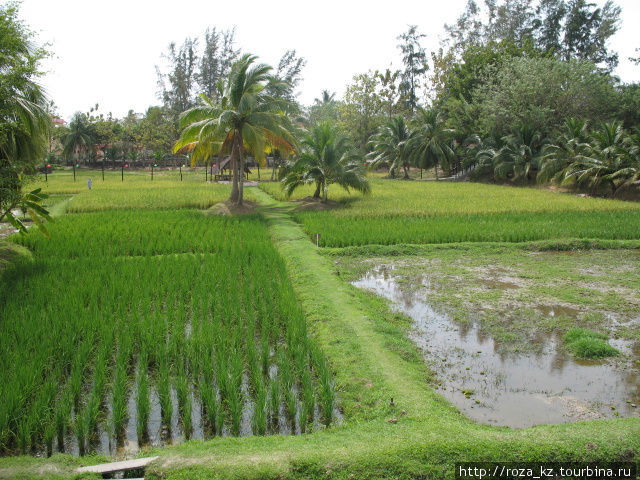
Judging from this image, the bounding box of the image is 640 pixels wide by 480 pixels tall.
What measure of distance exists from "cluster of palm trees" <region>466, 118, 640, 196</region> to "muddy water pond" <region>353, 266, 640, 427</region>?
700 inches

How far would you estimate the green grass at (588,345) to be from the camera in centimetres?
584

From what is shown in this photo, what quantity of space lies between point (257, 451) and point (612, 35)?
48.6 meters

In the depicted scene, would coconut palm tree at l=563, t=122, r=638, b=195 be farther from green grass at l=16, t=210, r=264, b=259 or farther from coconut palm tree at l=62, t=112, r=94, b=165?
coconut palm tree at l=62, t=112, r=94, b=165

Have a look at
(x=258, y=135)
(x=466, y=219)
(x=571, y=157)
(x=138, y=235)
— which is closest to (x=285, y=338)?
(x=138, y=235)

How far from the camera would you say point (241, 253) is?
10633 millimetres

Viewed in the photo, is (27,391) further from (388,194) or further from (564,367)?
(388,194)

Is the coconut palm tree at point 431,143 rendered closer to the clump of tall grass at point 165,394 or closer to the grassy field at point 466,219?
the grassy field at point 466,219

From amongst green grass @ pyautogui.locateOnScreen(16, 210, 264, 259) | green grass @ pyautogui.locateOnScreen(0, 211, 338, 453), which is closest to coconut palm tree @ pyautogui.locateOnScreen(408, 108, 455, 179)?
green grass @ pyautogui.locateOnScreen(16, 210, 264, 259)

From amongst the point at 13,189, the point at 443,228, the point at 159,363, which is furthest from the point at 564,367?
the point at 13,189

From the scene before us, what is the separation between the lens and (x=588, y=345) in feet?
19.4

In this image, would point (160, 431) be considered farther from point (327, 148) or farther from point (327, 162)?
point (327, 148)

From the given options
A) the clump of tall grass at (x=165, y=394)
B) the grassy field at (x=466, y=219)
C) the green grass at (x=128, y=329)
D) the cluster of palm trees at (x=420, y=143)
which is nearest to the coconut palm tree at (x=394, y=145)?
the cluster of palm trees at (x=420, y=143)

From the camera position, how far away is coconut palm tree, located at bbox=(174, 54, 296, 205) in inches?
667

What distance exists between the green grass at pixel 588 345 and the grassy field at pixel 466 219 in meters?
6.55
